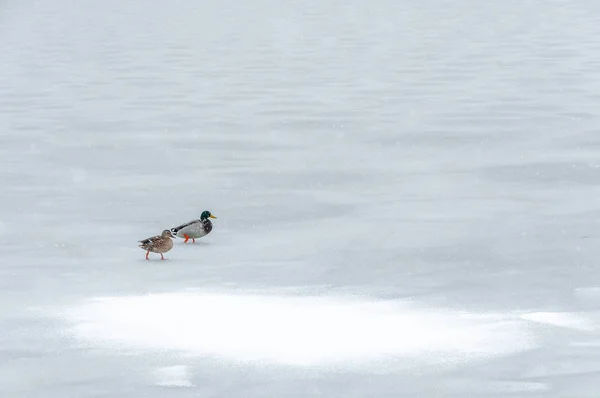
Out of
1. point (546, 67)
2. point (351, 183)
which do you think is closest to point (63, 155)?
point (351, 183)

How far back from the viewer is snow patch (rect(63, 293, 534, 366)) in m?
6.74

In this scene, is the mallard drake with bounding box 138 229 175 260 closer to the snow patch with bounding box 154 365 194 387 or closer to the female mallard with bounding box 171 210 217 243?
the female mallard with bounding box 171 210 217 243

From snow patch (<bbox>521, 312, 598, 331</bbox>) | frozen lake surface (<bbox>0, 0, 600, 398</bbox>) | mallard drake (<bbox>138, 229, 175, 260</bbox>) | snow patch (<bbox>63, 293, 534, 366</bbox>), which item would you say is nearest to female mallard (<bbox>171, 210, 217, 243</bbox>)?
frozen lake surface (<bbox>0, 0, 600, 398</bbox>)

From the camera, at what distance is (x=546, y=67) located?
22.8m

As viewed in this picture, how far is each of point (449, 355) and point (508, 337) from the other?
1.52 ft

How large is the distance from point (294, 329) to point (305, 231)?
277cm

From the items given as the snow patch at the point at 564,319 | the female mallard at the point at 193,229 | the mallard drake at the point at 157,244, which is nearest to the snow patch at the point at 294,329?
the snow patch at the point at 564,319

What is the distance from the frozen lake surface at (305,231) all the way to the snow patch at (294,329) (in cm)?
2

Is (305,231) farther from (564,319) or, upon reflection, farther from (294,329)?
(564,319)

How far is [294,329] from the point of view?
23.5 ft

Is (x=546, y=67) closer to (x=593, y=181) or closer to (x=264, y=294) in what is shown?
(x=593, y=181)

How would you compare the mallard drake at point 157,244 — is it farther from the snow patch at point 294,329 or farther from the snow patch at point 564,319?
the snow patch at point 564,319

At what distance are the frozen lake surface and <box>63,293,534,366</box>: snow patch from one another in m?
0.02

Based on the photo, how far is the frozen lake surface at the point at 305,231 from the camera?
258 inches
